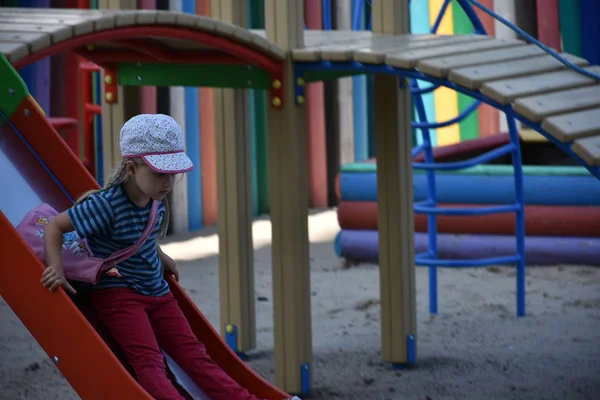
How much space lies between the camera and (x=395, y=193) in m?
4.66

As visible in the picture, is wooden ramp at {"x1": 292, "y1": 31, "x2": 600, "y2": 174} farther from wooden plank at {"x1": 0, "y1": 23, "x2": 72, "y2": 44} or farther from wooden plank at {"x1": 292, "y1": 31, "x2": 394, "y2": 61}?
wooden plank at {"x1": 0, "y1": 23, "x2": 72, "y2": 44}

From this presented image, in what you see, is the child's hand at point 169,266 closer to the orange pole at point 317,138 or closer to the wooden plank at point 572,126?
the wooden plank at point 572,126

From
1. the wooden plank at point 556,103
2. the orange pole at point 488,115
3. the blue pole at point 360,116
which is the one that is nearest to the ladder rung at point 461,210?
the wooden plank at point 556,103

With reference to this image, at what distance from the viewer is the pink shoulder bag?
3078mm

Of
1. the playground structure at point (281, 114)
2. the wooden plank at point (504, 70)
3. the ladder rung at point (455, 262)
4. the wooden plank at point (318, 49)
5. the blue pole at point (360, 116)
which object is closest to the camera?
the playground structure at point (281, 114)

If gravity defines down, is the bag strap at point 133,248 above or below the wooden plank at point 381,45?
below

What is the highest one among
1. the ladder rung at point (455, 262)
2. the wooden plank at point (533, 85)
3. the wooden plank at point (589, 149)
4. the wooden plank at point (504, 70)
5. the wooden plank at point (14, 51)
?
the wooden plank at point (14, 51)

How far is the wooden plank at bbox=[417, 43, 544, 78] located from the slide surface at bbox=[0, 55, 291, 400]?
1117 mm

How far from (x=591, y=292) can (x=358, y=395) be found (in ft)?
7.67

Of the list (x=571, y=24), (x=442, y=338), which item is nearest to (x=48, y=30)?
(x=442, y=338)

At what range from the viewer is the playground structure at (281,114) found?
3.00m

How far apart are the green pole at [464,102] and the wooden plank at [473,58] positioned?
5.15 metres

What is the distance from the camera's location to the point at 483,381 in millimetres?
4562

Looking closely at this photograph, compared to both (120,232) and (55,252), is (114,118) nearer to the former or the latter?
(120,232)
